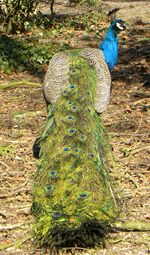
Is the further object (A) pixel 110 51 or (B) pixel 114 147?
(A) pixel 110 51

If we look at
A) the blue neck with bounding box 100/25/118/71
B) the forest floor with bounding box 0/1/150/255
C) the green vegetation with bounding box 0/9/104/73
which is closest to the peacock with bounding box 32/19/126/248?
the forest floor with bounding box 0/1/150/255

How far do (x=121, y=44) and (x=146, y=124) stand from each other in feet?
15.3

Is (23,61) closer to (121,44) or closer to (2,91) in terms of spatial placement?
(2,91)

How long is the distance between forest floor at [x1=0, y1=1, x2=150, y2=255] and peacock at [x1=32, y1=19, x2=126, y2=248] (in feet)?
0.85

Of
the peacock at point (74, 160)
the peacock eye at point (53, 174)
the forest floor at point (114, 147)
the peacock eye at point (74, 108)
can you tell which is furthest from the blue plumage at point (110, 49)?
the peacock eye at point (53, 174)

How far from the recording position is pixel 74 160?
4031 mm

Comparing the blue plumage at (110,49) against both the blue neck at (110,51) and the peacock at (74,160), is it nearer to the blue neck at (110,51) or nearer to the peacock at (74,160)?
the blue neck at (110,51)

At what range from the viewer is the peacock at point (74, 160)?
349cm

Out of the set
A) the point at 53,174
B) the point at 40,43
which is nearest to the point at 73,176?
the point at 53,174

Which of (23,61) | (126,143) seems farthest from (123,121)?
(23,61)

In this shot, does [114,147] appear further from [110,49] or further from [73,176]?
[73,176]

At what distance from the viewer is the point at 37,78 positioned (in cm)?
898

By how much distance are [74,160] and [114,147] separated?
1.95 metres

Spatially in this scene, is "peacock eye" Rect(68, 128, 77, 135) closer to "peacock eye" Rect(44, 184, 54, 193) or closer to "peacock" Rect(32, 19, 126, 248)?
"peacock" Rect(32, 19, 126, 248)
